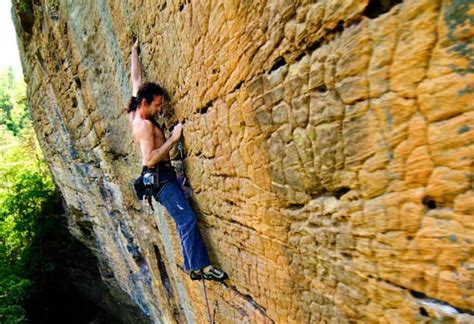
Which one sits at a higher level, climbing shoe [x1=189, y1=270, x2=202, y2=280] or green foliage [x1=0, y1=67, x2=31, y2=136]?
green foliage [x1=0, y1=67, x2=31, y2=136]

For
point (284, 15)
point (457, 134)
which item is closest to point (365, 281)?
point (457, 134)

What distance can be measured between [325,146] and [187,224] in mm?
1814

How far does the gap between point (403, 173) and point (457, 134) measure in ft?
0.76

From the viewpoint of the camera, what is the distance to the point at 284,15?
4.94 ft

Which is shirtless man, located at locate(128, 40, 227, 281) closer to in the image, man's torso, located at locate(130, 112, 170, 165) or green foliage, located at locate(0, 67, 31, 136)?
man's torso, located at locate(130, 112, 170, 165)

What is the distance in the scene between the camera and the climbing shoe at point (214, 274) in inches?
113

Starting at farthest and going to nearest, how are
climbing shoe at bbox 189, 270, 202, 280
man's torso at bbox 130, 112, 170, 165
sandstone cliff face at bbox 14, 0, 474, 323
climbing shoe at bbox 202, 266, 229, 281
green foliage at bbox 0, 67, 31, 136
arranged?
green foliage at bbox 0, 67, 31, 136 → climbing shoe at bbox 189, 270, 202, 280 → man's torso at bbox 130, 112, 170, 165 → climbing shoe at bbox 202, 266, 229, 281 → sandstone cliff face at bbox 14, 0, 474, 323

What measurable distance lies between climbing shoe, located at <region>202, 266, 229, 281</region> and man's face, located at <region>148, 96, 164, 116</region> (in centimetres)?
141

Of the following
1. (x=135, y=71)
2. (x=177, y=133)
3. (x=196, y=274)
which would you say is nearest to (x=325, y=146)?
(x=177, y=133)

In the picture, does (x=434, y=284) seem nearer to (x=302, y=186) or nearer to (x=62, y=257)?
(x=302, y=186)

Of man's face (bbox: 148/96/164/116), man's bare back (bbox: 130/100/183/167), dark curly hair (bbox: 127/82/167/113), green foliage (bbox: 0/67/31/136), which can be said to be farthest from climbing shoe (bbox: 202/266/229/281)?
green foliage (bbox: 0/67/31/136)

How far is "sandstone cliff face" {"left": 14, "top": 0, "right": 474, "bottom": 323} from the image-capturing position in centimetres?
110

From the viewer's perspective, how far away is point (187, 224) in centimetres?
301

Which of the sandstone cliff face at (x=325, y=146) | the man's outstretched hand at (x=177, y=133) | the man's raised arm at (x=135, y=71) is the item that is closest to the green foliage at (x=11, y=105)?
the man's raised arm at (x=135, y=71)
